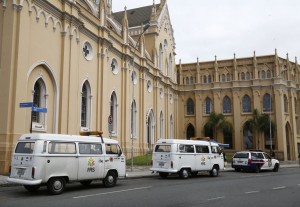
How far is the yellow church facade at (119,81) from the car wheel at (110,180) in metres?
6.50

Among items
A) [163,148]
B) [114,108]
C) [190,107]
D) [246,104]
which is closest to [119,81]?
[114,108]

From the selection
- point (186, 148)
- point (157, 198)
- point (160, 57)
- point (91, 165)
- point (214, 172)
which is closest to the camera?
point (157, 198)

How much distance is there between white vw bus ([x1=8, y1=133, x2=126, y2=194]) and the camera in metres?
12.7

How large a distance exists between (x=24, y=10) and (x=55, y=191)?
12167 millimetres

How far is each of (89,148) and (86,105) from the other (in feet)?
44.5

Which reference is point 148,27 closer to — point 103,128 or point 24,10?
point 103,128

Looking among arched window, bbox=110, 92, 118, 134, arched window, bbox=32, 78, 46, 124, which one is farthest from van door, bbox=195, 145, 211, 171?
arched window, bbox=110, 92, 118, 134

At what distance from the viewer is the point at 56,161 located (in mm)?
13180

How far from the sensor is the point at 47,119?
22.7m

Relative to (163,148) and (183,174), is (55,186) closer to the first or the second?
(163,148)

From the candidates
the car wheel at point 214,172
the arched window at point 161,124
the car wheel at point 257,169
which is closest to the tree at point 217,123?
the arched window at point 161,124

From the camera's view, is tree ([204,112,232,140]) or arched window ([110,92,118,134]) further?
tree ([204,112,232,140])

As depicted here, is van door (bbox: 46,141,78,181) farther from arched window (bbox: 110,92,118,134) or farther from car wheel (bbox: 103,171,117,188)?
arched window (bbox: 110,92,118,134)

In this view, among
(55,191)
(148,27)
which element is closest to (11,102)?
(55,191)
